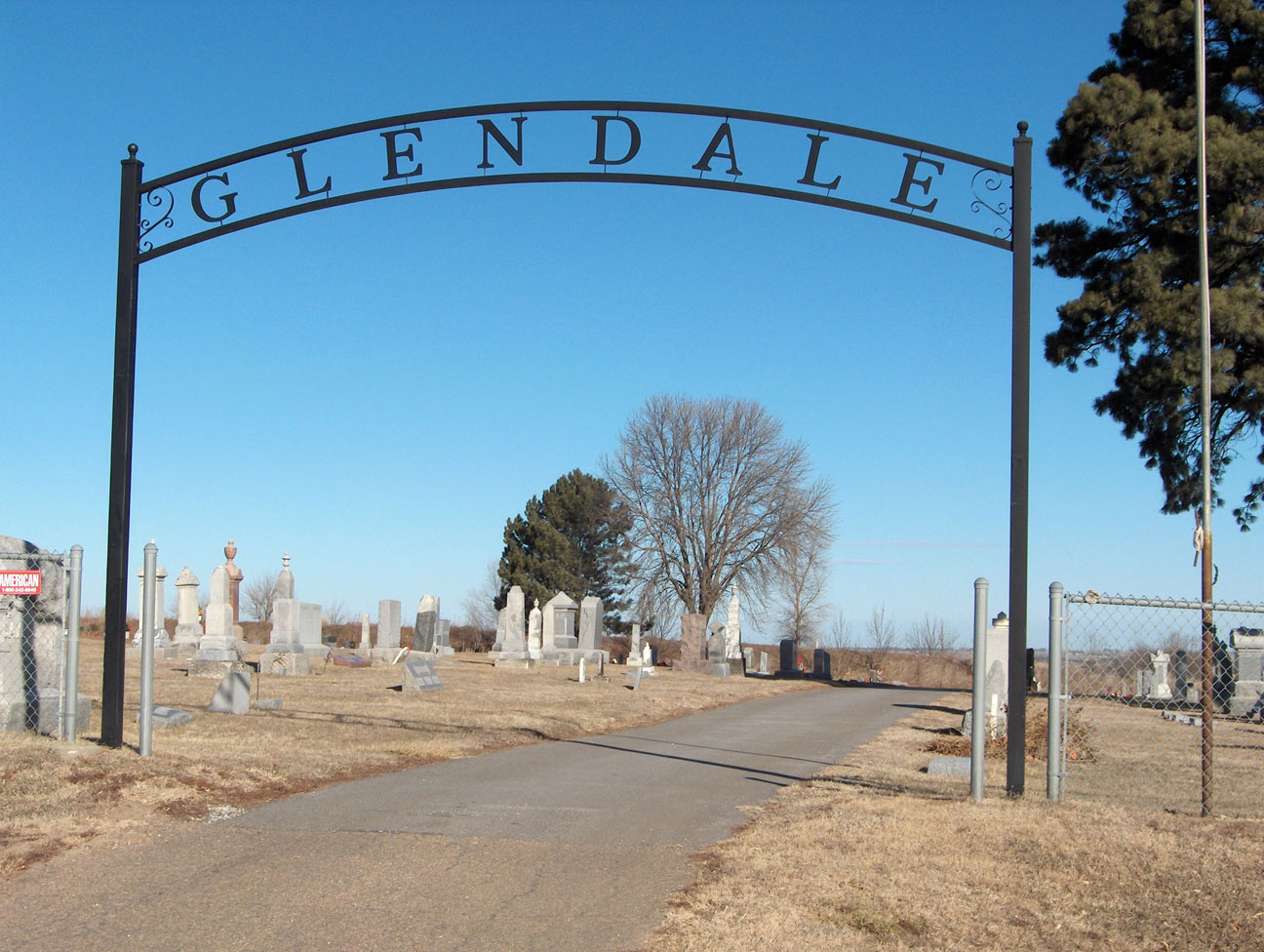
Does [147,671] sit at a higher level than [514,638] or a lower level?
higher

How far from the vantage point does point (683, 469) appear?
162 feet

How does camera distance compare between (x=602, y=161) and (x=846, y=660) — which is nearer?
(x=602, y=161)

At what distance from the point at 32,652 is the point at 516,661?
2357 cm

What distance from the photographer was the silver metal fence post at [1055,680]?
7855 millimetres

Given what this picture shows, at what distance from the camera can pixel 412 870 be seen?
236 inches

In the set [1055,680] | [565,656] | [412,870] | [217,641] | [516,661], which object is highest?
[1055,680]

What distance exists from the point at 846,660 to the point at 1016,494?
142 ft

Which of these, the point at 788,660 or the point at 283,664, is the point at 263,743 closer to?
the point at 283,664

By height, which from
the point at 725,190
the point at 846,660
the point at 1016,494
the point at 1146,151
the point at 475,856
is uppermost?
the point at 1146,151

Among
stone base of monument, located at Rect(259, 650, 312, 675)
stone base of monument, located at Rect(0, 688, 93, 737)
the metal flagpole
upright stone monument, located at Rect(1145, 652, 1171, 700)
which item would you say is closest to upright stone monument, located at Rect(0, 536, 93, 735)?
stone base of monument, located at Rect(0, 688, 93, 737)

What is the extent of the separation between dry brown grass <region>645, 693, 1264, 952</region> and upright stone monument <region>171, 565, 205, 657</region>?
25.2 meters

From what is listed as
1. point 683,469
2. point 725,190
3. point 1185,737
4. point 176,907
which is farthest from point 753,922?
point 683,469

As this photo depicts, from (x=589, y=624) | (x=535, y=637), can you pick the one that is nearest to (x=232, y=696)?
(x=535, y=637)

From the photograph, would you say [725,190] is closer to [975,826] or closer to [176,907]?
[975,826]
